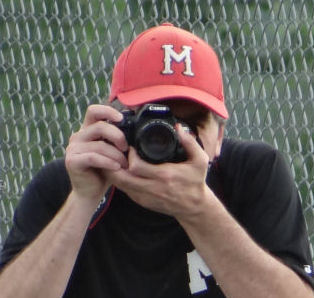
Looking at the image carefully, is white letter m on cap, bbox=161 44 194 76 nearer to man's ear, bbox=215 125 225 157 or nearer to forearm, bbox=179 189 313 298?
man's ear, bbox=215 125 225 157

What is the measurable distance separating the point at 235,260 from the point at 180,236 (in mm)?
192

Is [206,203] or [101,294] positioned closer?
[206,203]

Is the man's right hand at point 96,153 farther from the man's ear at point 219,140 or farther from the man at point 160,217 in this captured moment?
the man's ear at point 219,140

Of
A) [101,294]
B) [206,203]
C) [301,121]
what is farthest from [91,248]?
[301,121]

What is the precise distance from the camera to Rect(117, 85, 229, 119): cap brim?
2223mm

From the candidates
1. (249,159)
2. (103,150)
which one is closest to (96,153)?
(103,150)

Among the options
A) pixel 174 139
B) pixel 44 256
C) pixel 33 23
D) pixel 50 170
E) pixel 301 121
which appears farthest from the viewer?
pixel 33 23

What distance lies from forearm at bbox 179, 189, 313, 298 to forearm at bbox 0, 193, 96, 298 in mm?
222

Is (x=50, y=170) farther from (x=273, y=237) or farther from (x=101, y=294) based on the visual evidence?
(x=273, y=237)

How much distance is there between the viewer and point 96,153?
212 centimetres

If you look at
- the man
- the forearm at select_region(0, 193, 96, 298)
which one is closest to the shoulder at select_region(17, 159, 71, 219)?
the man

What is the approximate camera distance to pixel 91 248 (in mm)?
2275

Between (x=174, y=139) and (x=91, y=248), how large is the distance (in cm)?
37

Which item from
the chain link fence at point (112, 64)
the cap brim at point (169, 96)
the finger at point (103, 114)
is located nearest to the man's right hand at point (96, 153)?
the finger at point (103, 114)
